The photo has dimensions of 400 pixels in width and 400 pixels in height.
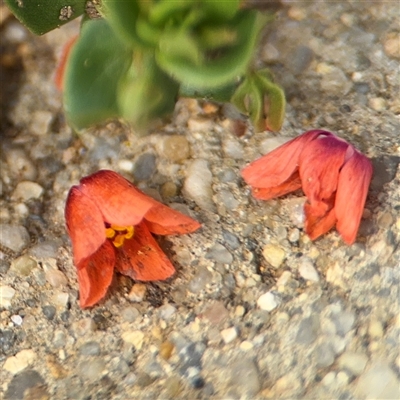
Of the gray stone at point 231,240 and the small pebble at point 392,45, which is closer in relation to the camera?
the gray stone at point 231,240

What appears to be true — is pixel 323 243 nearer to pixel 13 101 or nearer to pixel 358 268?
pixel 358 268

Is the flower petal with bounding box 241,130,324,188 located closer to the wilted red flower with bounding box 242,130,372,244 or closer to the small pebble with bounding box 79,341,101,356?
the wilted red flower with bounding box 242,130,372,244

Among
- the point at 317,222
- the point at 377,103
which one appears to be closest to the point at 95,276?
the point at 317,222

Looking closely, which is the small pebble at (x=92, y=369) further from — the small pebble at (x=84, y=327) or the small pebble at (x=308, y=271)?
the small pebble at (x=308, y=271)

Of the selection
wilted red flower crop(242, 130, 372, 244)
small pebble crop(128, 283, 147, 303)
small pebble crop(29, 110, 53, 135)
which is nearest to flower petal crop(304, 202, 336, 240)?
wilted red flower crop(242, 130, 372, 244)

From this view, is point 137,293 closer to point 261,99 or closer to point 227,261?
point 227,261

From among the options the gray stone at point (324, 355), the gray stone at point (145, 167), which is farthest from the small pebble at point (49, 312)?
the gray stone at point (324, 355)
